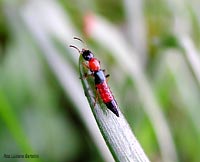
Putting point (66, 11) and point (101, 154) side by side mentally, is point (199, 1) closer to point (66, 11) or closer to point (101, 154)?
point (66, 11)

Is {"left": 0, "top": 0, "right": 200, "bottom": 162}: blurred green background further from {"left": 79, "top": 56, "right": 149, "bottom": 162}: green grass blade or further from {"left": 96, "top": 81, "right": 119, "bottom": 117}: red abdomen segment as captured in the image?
{"left": 79, "top": 56, "right": 149, "bottom": 162}: green grass blade

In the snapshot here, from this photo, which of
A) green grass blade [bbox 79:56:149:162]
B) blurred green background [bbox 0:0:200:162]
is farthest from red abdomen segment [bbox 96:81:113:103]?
blurred green background [bbox 0:0:200:162]

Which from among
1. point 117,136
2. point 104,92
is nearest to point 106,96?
point 104,92

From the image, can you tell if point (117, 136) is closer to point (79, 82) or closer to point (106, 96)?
point (106, 96)

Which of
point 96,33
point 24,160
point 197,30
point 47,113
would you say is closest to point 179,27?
point 197,30

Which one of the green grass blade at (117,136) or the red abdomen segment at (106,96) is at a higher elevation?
the red abdomen segment at (106,96)

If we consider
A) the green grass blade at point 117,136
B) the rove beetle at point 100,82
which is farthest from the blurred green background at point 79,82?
the green grass blade at point 117,136

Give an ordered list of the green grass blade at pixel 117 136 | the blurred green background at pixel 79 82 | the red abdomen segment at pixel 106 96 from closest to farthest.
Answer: the green grass blade at pixel 117 136, the red abdomen segment at pixel 106 96, the blurred green background at pixel 79 82

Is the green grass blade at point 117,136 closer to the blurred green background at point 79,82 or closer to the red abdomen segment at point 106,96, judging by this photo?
the red abdomen segment at point 106,96
